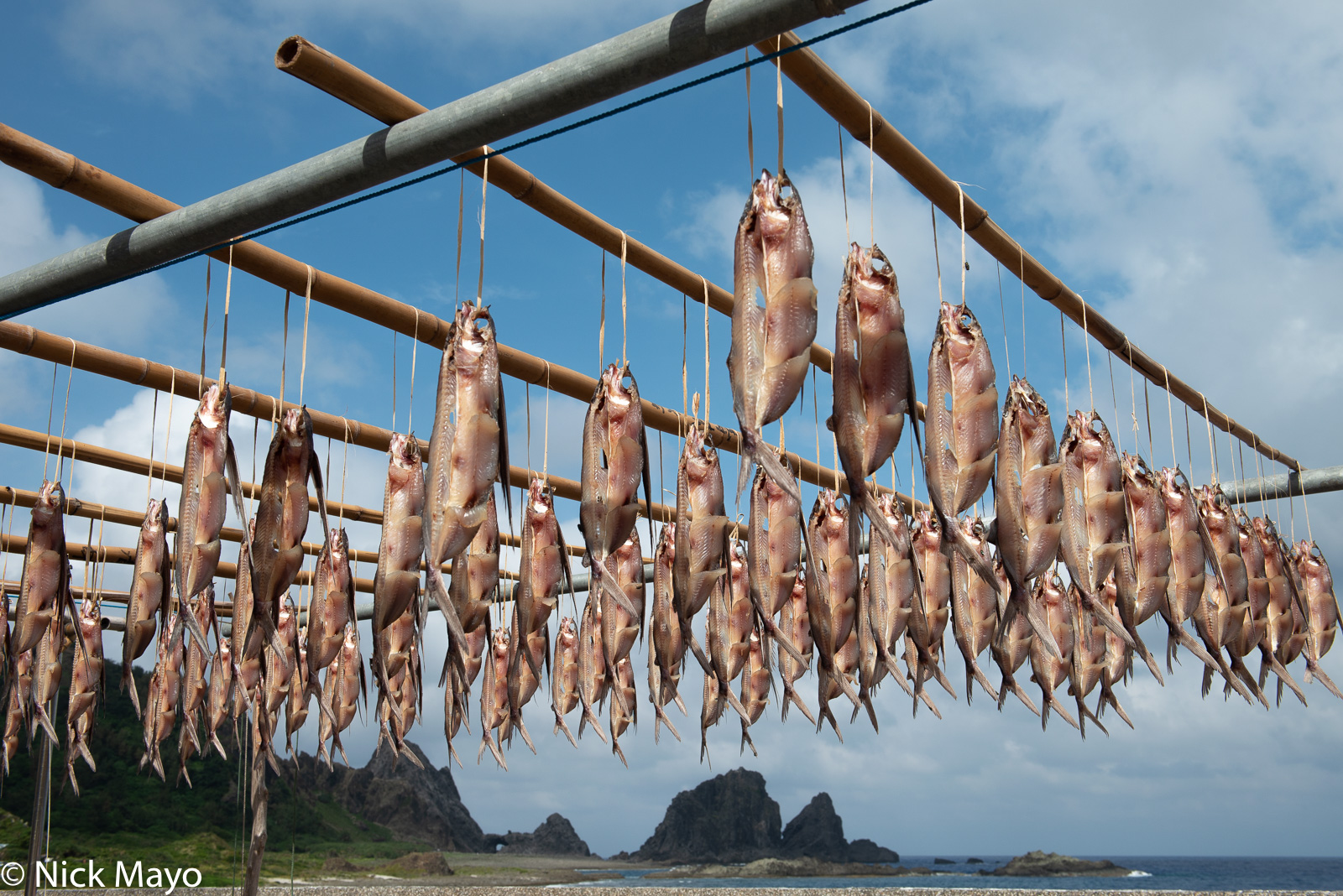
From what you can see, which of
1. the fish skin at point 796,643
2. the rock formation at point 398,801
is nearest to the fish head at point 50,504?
the fish skin at point 796,643

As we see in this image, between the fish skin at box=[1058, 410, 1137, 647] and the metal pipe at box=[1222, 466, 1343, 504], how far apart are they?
605 centimetres

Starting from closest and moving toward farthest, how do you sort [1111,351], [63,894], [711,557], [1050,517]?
1. [1050,517]
2. [711,557]
3. [1111,351]
4. [63,894]

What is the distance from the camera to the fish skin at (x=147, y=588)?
4.62 meters

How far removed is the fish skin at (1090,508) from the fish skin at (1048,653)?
511 millimetres

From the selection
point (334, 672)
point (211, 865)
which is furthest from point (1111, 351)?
point (211, 865)

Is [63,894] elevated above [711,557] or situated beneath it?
situated beneath

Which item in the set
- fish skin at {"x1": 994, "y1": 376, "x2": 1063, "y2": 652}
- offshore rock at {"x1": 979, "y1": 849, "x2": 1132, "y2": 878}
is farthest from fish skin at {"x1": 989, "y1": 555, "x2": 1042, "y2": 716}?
offshore rock at {"x1": 979, "y1": 849, "x2": 1132, "y2": 878}

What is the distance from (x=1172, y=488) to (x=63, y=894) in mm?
11816

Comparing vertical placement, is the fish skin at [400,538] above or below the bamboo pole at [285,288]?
below

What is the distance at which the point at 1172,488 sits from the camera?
4.96 metres

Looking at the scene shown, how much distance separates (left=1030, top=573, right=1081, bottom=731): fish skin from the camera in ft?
14.9

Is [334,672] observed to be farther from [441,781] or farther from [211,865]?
[441,781]

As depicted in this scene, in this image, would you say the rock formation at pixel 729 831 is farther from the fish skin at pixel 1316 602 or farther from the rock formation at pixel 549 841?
the fish skin at pixel 1316 602

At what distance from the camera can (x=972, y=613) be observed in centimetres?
505
